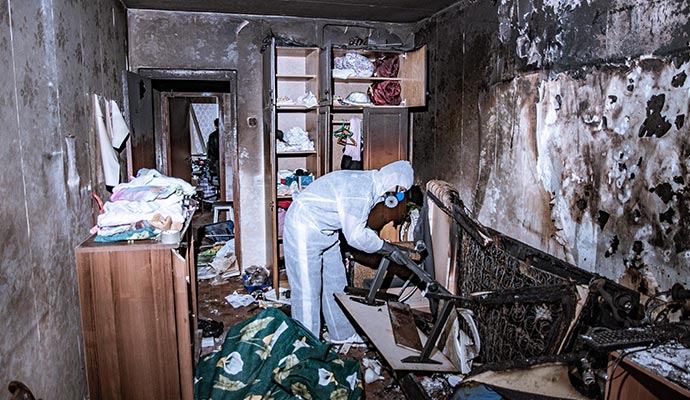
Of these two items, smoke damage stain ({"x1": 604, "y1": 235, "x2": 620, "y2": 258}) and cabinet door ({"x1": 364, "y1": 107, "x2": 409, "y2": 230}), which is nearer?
smoke damage stain ({"x1": 604, "y1": 235, "x2": 620, "y2": 258})

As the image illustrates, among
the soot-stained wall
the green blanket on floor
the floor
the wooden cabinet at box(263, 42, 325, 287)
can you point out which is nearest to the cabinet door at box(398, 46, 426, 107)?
the soot-stained wall

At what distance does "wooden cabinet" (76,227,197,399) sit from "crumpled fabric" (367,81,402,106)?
9.19ft

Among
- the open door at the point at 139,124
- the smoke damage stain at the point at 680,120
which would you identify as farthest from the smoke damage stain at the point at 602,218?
the open door at the point at 139,124

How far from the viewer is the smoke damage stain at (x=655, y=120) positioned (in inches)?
86.4

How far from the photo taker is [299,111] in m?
5.11

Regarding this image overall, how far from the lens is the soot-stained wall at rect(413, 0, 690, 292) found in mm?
2184

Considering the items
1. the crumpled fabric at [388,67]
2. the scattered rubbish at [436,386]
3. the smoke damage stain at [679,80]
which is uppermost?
the crumpled fabric at [388,67]

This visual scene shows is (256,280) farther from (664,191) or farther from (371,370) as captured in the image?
(664,191)

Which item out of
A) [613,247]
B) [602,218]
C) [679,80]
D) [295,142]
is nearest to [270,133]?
[295,142]

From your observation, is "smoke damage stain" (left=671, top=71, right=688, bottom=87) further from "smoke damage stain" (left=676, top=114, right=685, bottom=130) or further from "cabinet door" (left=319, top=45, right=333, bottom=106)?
"cabinet door" (left=319, top=45, right=333, bottom=106)

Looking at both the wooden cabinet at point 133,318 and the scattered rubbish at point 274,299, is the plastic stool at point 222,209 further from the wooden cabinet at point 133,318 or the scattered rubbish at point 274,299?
the wooden cabinet at point 133,318

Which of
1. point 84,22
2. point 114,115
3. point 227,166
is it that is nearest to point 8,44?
point 84,22

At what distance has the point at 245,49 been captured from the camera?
4.95 metres

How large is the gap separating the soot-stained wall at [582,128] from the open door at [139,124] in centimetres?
277
